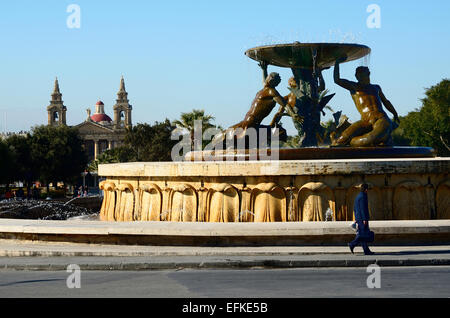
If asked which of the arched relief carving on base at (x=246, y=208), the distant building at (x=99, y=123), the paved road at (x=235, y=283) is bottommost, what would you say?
the paved road at (x=235, y=283)

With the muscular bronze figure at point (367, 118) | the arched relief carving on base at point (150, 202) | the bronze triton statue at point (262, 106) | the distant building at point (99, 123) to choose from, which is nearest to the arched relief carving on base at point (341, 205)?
the arched relief carving on base at point (150, 202)

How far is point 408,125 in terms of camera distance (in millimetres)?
67625

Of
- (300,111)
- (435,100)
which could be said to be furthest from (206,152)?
(435,100)

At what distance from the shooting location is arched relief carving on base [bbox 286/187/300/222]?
1543cm

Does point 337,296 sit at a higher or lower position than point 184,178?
lower

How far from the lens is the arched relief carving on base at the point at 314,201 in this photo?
15.3 m

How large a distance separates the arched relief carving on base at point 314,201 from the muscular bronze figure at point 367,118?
13.5 ft

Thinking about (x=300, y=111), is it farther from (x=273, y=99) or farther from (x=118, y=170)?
(x=118, y=170)

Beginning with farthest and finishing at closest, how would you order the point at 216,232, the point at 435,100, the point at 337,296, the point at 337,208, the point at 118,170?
the point at 435,100 → the point at 118,170 → the point at 337,208 → the point at 216,232 → the point at 337,296

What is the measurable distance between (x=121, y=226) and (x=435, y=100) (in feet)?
178

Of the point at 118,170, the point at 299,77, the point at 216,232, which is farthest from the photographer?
the point at 299,77

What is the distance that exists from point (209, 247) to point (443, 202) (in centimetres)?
493

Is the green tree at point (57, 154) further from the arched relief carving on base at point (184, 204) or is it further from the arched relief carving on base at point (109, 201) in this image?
the arched relief carving on base at point (184, 204)

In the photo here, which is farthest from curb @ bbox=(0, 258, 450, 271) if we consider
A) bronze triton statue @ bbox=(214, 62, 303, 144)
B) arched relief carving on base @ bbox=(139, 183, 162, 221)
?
bronze triton statue @ bbox=(214, 62, 303, 144)
